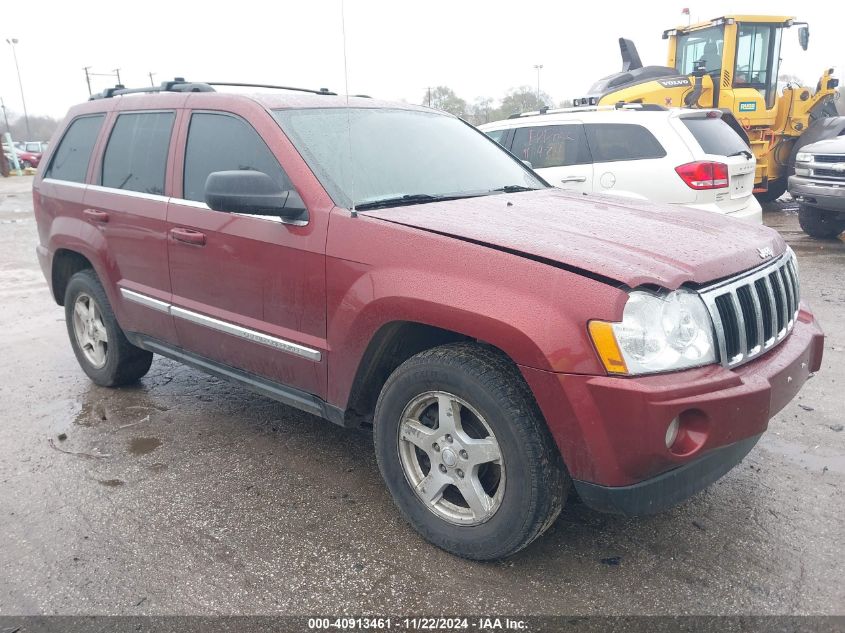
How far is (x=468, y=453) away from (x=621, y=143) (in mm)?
5193

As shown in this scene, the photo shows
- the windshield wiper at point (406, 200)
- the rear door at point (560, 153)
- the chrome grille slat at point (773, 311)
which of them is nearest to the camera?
the chrome grille slat at point (773, 311)

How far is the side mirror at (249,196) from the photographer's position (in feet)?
9.61

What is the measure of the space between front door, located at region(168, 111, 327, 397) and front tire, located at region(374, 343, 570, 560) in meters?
0.51

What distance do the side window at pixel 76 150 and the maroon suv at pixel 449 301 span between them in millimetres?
334

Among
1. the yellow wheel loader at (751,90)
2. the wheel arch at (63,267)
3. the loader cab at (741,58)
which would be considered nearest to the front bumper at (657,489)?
the wheel arch at (63,267)

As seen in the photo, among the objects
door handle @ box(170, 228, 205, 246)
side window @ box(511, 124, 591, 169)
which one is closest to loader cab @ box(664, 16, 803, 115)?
side window @ box(511, 124, 591, 169)

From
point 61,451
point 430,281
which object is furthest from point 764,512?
point 61,451

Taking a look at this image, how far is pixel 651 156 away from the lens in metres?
A: 6.70

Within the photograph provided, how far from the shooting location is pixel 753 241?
2.89 metres

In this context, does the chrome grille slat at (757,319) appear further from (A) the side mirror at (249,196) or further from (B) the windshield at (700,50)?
(B) the windshield at (700,50)

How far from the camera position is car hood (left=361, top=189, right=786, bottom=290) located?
7.73ft

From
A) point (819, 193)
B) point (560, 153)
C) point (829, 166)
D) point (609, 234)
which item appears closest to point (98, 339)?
point (609, 234)

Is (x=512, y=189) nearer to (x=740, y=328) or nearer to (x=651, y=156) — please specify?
(x=740, y=328)

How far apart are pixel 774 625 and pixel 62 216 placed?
4529mm
